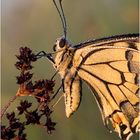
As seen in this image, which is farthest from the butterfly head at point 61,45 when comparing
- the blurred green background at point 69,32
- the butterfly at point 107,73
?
the blurred green background at point 69,32

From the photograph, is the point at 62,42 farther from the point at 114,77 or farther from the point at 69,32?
the point at 69,32

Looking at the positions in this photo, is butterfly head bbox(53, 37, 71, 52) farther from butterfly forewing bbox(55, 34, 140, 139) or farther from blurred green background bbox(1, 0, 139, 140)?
blurred green background bbox(1, 0, 139, 140)

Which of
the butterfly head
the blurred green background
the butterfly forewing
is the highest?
the blurred green background

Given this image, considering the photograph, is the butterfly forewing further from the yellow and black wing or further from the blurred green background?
the blurred green background

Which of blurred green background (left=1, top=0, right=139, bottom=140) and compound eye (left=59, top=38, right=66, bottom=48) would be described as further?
blurred green background (left=1, top=0, right=139, bottom=140)

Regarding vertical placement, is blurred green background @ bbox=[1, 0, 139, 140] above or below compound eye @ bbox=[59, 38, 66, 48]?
above

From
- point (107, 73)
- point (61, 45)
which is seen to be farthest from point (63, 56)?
point (107, 73)

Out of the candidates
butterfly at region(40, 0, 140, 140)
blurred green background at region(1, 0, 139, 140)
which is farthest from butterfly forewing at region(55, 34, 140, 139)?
blurred green background at region(1, 0, 139, 140)

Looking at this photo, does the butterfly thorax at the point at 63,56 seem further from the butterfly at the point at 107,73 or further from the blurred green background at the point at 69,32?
the blurred green background at the point at 69,32
